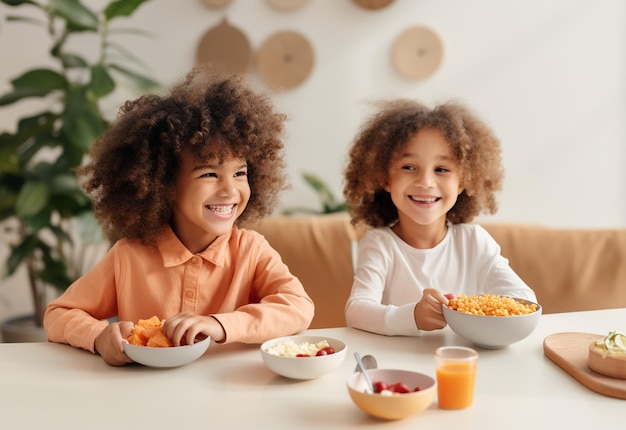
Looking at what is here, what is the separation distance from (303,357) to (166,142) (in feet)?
1.93

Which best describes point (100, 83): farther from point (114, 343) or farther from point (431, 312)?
point (431, 312)

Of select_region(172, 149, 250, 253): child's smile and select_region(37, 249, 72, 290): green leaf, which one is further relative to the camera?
select_region(37, 249, 72, 290): green leaf

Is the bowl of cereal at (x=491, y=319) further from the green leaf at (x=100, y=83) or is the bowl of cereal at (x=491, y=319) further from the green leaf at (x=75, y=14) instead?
the green leaf at (x=75, y=14)

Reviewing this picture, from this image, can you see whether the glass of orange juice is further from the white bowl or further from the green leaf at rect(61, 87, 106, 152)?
the green leaf at rect(61, 87, 106, 152)

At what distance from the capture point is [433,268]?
66.8 inches

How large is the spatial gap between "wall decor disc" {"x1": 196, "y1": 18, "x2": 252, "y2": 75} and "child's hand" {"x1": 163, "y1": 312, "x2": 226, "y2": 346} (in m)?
2.30

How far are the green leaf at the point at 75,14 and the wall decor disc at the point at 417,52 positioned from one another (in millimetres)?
1612

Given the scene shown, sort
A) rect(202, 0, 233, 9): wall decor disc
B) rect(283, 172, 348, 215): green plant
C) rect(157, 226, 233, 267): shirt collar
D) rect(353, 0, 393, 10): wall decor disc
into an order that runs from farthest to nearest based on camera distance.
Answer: rect(353, 0, 393, 10): wall decor disc → rect(202, 0, 233, 9): wall decor disc → rect(283, 172, 348, 215): green plant → rect(157, 226, 233, 267): shirt collar

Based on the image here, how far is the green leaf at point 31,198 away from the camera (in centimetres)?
256

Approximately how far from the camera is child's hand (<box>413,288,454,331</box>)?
136 centimetres

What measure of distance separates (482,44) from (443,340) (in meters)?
2.67

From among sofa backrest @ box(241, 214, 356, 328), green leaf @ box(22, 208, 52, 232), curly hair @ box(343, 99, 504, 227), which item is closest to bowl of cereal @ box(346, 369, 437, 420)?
curly hair @ box(343, 99, 504, 227)

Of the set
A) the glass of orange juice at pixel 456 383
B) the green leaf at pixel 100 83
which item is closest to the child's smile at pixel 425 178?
the glass of orange juice at pixel 456 383

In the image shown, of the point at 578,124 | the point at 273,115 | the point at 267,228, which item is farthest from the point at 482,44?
the point at 273,115
